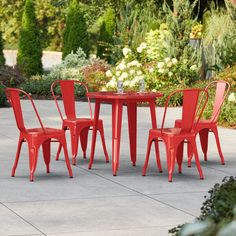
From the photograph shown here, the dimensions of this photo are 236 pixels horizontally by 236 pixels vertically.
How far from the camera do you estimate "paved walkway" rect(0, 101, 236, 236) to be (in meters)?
7.17

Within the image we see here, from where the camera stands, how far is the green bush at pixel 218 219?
332 cm

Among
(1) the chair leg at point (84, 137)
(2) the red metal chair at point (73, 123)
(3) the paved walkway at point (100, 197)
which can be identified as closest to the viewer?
(3) the paved walkway at point (100, 197)

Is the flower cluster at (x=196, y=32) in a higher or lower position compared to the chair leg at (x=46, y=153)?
higher

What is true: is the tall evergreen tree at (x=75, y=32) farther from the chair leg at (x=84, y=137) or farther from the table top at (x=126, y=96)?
the table top at (x=126, y=96)

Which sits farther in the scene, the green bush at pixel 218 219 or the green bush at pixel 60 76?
the green bush at pixel 60 76

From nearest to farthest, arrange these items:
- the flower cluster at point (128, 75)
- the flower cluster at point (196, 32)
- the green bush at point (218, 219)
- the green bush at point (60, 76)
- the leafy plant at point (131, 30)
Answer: the green bush at point (218, 219)
the flower cluster at point (128, 75)
the green bush at point (60, 76)
the flower cluster at point (196, 32)
the leafy plant at point (131, 30)

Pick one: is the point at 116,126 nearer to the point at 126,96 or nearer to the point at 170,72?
the point at 126,96

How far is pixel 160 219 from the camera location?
24.5ft

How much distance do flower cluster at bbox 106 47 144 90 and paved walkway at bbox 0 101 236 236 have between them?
8.48 metres

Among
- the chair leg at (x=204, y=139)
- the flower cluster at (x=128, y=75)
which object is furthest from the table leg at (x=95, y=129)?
the flower cluster at (x=128, y=75)

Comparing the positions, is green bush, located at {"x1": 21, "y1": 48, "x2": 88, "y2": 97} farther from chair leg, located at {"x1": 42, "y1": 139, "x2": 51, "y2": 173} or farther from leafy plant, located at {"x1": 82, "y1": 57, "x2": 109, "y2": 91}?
chair leg, located at {"x1": 42, "y1": 139, "x2": 51, "y2": 173}

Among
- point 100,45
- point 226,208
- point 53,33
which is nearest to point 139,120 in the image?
point 226,208

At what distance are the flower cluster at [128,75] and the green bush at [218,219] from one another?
47.7ft

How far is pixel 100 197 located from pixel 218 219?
3.77 meters
